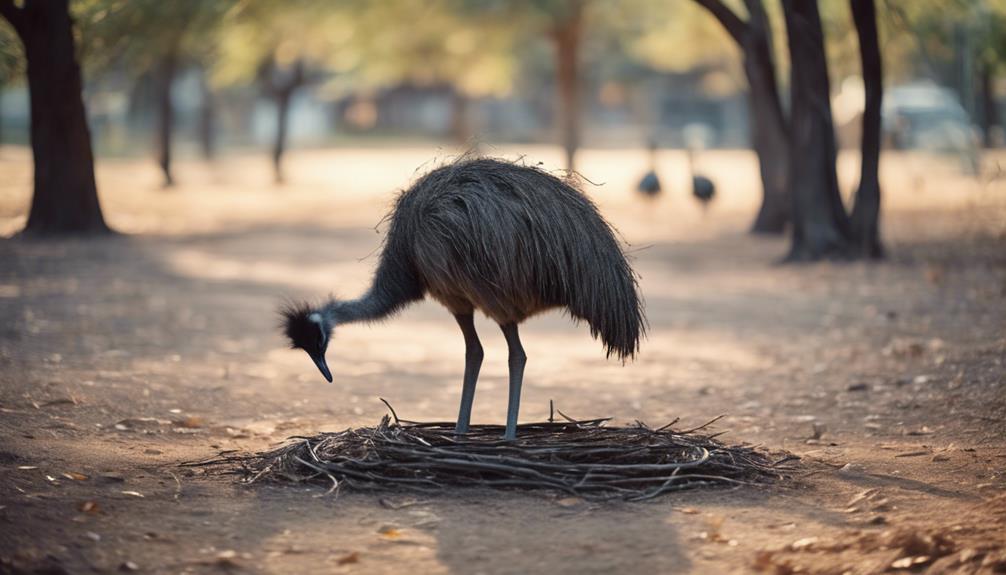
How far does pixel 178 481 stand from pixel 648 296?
27.9 feet

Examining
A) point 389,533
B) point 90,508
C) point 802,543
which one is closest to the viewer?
point 802,543

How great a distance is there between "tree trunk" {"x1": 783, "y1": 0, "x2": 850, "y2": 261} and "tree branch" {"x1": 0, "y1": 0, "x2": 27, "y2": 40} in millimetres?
10108

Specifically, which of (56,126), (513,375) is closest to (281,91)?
(56,126)

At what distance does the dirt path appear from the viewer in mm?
4707

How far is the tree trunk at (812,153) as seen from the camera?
47.6ft

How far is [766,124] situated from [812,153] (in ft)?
11.0

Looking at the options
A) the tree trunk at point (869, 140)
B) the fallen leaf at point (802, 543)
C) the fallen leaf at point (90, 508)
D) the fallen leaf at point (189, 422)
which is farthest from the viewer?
the tree trunk at point (869, 140)

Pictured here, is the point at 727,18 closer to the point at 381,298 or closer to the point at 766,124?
the point at 766,124

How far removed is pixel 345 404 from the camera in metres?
7.92

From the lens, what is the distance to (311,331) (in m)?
5.75

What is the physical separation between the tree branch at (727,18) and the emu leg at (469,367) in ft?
30.2

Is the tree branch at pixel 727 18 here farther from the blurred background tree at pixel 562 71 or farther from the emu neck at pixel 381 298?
the emu neck at pixel 381 298

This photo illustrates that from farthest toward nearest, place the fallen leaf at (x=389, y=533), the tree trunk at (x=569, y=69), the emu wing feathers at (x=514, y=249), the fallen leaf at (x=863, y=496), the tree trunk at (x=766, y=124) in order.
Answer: the tree trunk at (x=569, y=69)
the tree trunk at (x=766, y=124)
the emu wing feathers at (x=514, y=249)
the fallen leaf at (x=863, y=496)
the fallen leaf at (x=389, y=533)

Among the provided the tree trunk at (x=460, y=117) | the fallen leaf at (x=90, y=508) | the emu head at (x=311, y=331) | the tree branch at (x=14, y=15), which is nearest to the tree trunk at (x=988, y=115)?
the tree trunk at (x=460, y=117)
